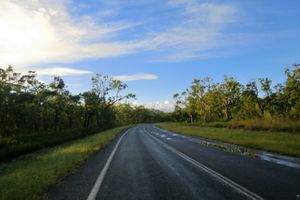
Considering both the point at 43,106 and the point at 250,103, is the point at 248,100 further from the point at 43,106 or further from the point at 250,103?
the point at 43,106

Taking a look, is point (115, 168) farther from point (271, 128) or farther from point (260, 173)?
point (271, 128)

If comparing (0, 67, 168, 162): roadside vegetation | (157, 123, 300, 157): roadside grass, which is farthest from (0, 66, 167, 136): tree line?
(157, 123, 300, 157): roadside grass

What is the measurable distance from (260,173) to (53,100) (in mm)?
49645

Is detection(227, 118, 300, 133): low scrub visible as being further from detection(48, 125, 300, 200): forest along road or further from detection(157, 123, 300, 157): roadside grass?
detection(48, 125, 300, 200): forest along road

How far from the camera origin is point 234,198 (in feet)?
21.7

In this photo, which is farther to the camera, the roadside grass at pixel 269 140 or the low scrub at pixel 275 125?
the low scrub at pixel 275 125

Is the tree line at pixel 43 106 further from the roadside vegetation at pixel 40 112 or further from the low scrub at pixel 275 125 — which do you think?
the low scrub at pixel 275 125

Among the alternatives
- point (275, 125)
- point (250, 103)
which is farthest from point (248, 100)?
point (275, 125)

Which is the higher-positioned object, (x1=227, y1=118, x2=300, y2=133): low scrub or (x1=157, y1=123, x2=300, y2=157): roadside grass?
(x1=227, y1=118, x2=300, y2=133): low scrub

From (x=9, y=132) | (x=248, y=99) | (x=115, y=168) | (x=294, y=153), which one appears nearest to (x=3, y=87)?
(x=9, y=132)

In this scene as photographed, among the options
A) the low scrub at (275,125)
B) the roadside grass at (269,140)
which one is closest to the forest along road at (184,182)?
the roadside grass at (269,140)

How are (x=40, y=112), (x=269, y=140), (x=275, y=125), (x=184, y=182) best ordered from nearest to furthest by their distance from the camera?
(x=184, y=182)
(x=269, y=140)
(x=275, y=125)
(x=40, y=112)

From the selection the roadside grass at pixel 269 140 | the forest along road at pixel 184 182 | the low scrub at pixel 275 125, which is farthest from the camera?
the low scrub at pixel 275 125

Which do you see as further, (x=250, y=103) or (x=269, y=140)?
(x=250, y=103)
